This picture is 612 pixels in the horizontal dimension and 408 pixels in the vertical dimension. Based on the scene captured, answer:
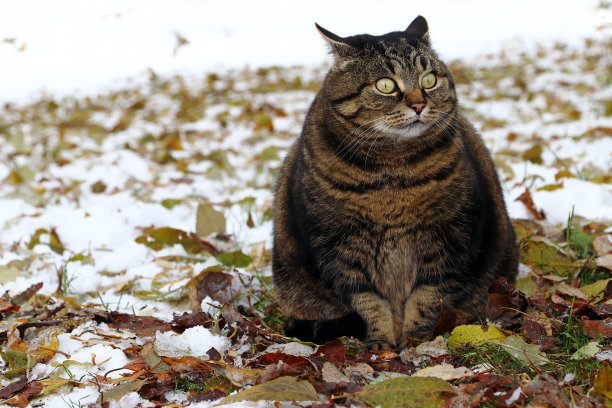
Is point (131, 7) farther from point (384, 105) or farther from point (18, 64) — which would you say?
point (384, 105)

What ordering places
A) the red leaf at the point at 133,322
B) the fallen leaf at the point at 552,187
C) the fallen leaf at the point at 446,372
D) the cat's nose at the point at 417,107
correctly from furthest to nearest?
1. the fallen leaf at the point at 552,187
2. the red leaf at the point at 133,322
3. the cat's nose at the point at 417,107
4. the fallen leaf at the point at 446,372

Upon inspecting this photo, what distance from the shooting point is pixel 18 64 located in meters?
10.1

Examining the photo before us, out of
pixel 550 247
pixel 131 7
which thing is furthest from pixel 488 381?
pixel 131 7

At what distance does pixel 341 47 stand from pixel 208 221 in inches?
46.7

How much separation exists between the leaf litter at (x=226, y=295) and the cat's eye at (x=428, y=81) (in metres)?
0.69

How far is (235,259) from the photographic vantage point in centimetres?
274

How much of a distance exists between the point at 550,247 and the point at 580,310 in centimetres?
57

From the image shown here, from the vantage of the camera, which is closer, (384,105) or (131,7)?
(384,105)

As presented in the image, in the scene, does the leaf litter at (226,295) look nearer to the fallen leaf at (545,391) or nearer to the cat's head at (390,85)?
the fallen leaf at (545,391)

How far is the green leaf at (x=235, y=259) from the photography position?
107 inches

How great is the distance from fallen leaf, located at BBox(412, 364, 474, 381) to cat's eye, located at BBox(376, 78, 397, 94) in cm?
88

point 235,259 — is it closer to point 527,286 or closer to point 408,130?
point 408,130

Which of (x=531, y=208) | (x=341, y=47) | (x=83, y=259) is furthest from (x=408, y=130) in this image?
(x=83, y=259)

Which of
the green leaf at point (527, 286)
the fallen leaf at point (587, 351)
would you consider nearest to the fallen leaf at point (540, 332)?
the fallen leaf at point (587, 351)
